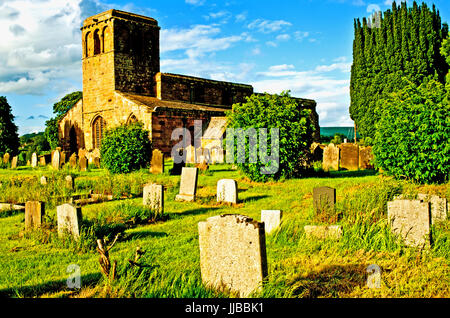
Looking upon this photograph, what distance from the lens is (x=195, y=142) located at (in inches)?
1058

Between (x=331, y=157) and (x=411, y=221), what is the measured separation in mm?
10817

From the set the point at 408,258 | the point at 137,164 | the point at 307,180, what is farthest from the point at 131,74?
the point at 408,258

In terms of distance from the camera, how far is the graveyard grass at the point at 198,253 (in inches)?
172

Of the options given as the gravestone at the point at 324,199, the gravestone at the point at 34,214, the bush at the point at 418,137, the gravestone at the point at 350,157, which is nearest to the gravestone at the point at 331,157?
the gravestone at the point at 350,157

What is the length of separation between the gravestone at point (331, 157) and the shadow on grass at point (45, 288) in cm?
1281

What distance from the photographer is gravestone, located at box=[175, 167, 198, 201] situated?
11016 mm

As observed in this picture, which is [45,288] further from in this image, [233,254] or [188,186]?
[188,186]

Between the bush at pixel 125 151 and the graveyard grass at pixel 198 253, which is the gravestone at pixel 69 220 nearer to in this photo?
the graveyard grass at pixel 198 253

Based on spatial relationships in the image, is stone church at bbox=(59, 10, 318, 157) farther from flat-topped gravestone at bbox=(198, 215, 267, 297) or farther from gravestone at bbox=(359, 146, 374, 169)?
flat-topped gravestone at bbox=(198, 215, 267, 297)

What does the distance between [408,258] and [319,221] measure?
81.8 inches

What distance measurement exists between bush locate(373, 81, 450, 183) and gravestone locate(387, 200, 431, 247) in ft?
17.8

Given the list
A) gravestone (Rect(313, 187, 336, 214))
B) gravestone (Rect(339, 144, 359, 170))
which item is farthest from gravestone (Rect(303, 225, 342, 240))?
gravestone (Rect(339, 144, 359, 170))

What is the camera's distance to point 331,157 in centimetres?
1650
